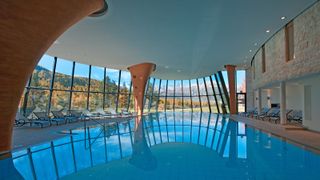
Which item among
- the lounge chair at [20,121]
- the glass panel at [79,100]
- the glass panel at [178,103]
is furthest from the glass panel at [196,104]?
the lounge chair at [20,121]

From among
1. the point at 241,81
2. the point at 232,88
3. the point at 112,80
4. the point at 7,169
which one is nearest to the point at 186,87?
the point at 241,81

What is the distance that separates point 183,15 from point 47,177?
6.40 m

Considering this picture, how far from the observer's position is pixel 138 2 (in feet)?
23.3

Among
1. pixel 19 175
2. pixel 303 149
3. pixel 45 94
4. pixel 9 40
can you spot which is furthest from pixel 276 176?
pixel 45 94

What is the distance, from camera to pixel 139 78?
1914 centimetres

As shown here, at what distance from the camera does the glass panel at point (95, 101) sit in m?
18.9

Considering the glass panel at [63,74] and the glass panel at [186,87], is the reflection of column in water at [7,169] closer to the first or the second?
the glass panel at [63,74]

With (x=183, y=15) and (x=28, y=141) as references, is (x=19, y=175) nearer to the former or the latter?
(x=28, y=141)

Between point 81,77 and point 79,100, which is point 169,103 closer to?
point 79,100

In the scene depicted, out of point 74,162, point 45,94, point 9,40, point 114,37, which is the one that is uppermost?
point 114,37

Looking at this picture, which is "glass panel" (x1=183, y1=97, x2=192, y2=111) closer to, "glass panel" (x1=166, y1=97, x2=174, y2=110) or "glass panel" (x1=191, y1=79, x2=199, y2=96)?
"glass panel" (x1=191, y1=79, x2=199, y2=96)

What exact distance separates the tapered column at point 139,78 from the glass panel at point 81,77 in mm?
3505

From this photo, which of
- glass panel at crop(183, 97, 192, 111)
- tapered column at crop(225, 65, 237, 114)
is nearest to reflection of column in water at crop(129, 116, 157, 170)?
tapered column at crop(225, 65, 237, 114)

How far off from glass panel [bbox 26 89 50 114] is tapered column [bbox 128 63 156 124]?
6492 mm
